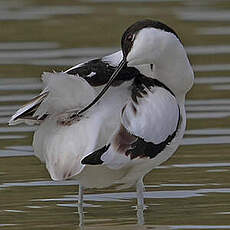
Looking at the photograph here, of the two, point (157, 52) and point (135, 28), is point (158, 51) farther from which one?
point (135, 28)

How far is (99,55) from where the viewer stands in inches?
529

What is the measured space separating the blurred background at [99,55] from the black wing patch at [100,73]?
96 cm

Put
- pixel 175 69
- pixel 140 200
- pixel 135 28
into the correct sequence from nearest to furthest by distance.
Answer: pixel 135 28
pixel 175 69
pixel 140 200

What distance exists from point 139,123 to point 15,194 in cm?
157

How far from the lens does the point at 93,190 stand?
9711 mm

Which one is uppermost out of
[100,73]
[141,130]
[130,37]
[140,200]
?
[130,37]

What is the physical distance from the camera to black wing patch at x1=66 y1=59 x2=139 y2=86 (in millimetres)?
8445

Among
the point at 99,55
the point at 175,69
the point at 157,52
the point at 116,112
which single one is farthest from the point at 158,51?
the point at 99,55

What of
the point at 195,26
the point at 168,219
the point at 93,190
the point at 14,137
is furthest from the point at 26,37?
the point at 168,219

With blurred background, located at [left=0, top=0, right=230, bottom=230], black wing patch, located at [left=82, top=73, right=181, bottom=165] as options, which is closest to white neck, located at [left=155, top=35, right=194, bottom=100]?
black wing patch, located at [left=82, top=73, right=181, bottom=165]

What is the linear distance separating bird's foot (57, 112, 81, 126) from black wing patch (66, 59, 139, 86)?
0.76 feet

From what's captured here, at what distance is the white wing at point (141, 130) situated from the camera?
8.07 m

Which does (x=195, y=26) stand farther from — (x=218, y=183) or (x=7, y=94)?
(x=218, y=183)

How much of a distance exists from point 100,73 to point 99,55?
4.91 m
